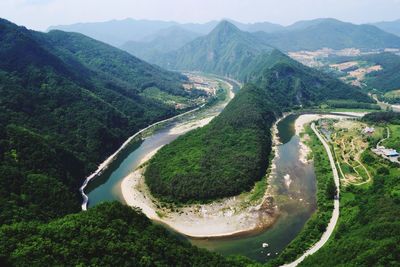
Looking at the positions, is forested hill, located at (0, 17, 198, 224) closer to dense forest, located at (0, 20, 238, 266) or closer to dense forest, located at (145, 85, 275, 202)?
dense forest, located at (0, 20, 238, 266)

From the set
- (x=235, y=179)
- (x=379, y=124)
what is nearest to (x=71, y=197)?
(x=235, y=179)

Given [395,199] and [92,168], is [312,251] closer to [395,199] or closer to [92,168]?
[395,199]

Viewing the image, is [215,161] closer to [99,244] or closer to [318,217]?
[318,217]

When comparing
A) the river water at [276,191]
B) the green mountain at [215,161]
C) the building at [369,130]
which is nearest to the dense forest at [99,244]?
the river water at [276,191]

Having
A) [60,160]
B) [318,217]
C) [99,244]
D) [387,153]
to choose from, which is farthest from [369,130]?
[99,244]

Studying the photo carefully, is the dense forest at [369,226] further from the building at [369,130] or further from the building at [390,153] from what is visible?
the building at [369,130]

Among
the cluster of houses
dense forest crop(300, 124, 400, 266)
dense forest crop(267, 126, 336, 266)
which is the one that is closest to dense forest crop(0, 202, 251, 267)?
dense forest crop(267, 126, 336, 266)

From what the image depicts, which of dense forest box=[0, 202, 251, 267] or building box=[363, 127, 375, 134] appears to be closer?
dense forest box=[0, 202, 251, 267]
